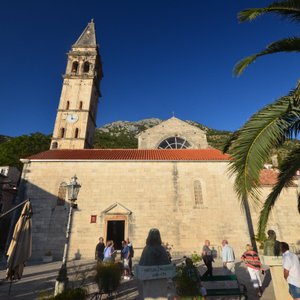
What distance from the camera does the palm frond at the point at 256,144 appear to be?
3920 millimetres

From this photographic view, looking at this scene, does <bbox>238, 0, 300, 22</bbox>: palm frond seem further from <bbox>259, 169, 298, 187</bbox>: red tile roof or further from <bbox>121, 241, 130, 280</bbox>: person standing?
<bbox>259, 169, 298, 187</bbox>: red tile roof

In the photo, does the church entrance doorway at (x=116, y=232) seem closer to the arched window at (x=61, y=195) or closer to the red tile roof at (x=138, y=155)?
the arched window at (x=61, y=195)

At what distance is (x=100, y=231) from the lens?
15.2 metres

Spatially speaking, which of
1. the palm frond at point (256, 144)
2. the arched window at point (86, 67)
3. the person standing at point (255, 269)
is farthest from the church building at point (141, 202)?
the arched window at point (86, 67)

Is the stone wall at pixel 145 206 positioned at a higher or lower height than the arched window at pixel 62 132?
lower

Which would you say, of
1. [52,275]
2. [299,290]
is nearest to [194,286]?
[299,290]

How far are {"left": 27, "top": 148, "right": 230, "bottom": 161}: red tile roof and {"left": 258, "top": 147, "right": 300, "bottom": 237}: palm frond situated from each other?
12026 mm

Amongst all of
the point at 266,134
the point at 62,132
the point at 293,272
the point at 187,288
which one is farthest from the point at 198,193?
the point at 62,132

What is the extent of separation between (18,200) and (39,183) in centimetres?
179

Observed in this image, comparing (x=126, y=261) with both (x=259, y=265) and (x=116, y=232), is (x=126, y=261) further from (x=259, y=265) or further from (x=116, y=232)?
(x=116, y=232)

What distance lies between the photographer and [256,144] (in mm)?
4176

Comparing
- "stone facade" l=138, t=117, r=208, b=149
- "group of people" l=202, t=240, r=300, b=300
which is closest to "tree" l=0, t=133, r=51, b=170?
"stone facade" l=138, t=117, r=208, b=149

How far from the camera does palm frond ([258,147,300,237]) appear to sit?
16.4 ft

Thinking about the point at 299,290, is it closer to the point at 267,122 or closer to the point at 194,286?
the point at 194,286
